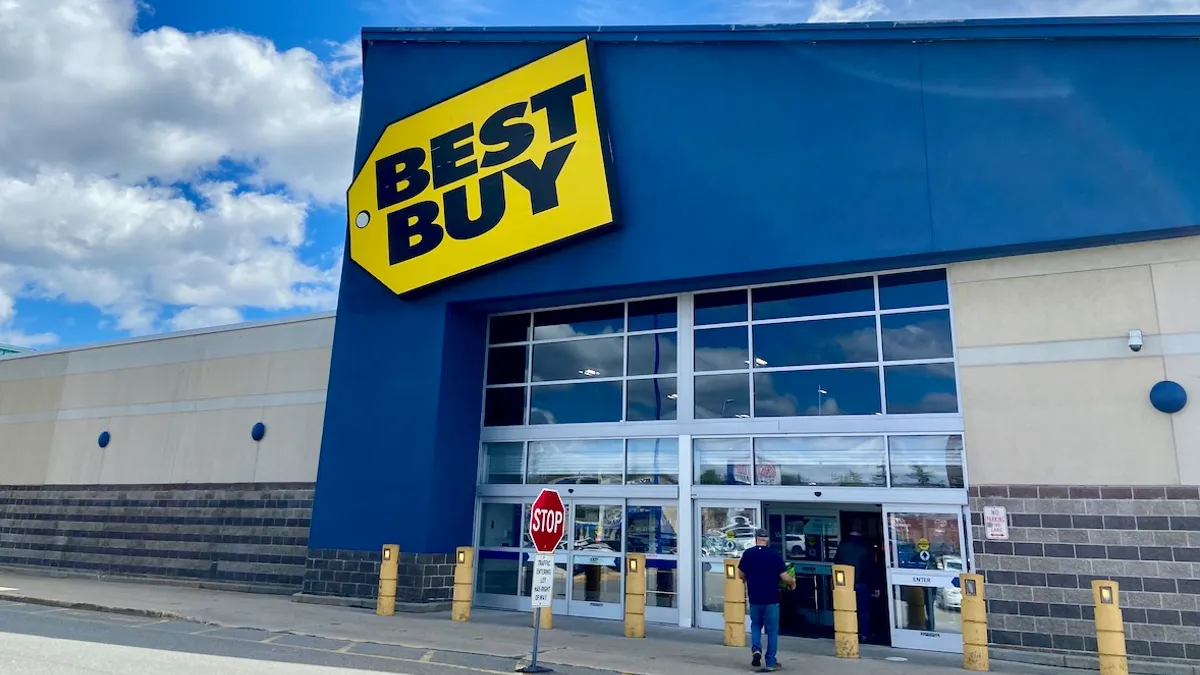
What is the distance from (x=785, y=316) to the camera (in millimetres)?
14281

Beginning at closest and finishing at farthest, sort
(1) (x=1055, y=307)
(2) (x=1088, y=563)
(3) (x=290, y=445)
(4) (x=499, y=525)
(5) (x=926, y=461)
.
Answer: (2) (x=1088, y=563)
(1) (x=1055, y=307)
(5) (x=926, y=461)
(4) (x=499, y=525)
(3) (x=290, y=445)

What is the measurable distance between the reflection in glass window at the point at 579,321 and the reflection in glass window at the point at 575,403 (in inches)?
41.3

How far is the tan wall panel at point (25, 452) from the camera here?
76.2 feet

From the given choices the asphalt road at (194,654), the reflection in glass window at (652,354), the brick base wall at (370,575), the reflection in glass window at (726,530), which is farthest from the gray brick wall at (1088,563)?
the brick base wall at (370,575)

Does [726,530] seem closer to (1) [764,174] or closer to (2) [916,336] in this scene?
(2) [916,336]

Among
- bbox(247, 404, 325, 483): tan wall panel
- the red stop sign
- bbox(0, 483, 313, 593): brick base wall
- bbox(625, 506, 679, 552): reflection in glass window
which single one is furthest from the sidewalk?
bbox(247, 404, 325, 483): tan wall panel

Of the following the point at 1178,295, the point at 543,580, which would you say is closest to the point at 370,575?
the point at 543,580

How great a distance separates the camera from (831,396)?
13.6 metres

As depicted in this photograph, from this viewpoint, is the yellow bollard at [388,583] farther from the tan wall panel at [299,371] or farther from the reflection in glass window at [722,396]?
the reflection in glass window at [722,396]

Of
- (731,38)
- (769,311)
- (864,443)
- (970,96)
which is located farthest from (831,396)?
(731,38)

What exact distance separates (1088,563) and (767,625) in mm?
4499

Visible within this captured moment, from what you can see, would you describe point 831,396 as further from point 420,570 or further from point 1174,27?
point 420,570

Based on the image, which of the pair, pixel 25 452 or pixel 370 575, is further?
pixel 25 452

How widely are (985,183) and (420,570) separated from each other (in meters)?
11.6
